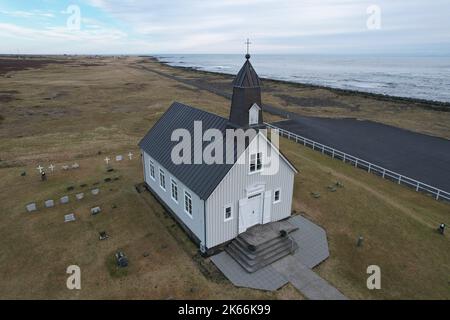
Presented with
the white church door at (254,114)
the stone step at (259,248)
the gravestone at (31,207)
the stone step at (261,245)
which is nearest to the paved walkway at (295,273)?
the stone step at (259,248)

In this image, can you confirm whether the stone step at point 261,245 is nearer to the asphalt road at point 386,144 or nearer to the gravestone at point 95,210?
the gravestone at point 95,210

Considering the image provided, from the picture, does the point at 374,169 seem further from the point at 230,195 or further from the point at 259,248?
the point at 230,195

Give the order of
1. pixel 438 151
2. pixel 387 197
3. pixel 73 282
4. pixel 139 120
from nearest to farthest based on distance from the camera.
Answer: pixel 73 282 → pixel 387 197 → pixel 438 151 → pixel 139 120

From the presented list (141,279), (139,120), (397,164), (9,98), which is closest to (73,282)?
(141,279)

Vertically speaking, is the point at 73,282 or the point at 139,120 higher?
the point at 139,120

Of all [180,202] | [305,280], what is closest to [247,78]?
[180,202]
